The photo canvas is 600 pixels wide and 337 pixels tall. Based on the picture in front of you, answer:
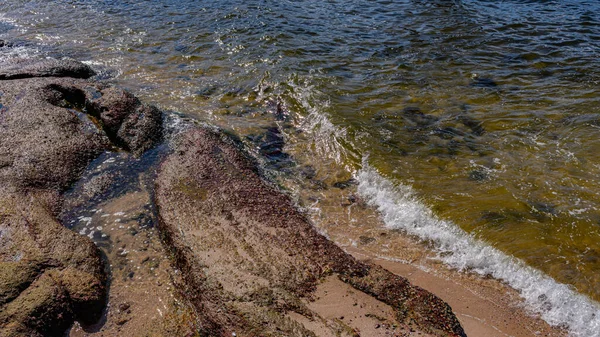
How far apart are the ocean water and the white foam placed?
0.8 inches

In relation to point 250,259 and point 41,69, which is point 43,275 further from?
point 41,69

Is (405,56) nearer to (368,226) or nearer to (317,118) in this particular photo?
(317,118)

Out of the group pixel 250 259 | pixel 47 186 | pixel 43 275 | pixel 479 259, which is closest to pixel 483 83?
pixel 479 259

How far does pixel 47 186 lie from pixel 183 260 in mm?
2550

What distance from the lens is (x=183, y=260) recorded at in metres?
4.28

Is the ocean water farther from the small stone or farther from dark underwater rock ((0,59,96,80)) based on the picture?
the small stone

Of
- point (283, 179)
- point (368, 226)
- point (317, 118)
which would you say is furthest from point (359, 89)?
point (368, 226)

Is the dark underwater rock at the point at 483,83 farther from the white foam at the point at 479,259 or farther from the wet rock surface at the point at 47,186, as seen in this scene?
the wet rock surface at the point at 47,186

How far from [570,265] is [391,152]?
10.1 ft

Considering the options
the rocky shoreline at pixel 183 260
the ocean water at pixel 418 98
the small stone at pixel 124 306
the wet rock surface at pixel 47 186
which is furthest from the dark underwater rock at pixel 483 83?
the small stone at pixel 124 306

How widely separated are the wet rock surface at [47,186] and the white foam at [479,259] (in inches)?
149

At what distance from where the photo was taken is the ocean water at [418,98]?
205 inches

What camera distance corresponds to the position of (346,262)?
4.25m

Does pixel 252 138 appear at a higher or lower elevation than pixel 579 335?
higher
